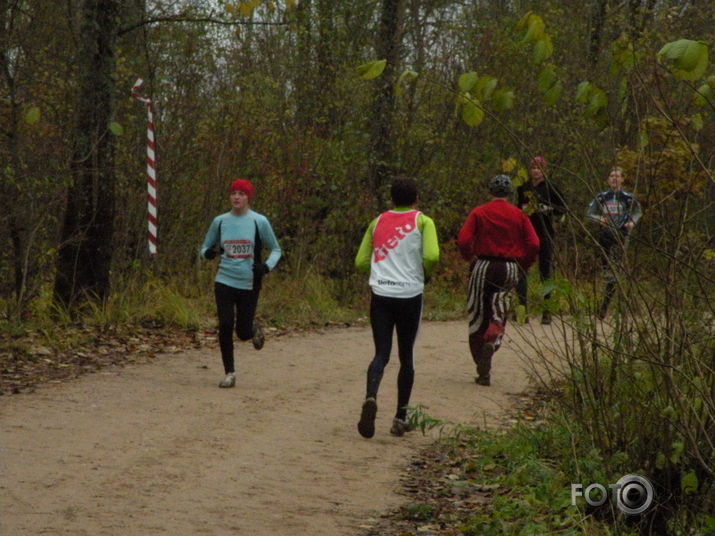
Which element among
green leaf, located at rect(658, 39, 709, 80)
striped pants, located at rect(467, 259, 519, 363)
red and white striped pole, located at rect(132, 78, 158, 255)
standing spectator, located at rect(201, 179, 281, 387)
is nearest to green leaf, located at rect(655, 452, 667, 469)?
green leaf, located at rect(658, 39, 709, 80)

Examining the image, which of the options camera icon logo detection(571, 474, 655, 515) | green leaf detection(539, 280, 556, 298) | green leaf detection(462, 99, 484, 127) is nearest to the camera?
green leaf detection(462, 99, 484, 127)

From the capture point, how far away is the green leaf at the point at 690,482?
6.30 metres

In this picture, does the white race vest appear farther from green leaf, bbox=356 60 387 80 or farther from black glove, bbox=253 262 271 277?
green leaf, bbox=356 60 387 80

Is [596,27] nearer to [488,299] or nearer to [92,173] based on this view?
[92,173]

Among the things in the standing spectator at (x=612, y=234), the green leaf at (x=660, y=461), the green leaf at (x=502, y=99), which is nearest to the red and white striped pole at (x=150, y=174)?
the standing spectator at (x=612, y=234)

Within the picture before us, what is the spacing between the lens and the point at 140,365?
1309 cm

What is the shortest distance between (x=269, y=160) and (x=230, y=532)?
13830 mm

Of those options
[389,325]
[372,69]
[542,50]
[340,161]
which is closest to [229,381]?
[389,325]

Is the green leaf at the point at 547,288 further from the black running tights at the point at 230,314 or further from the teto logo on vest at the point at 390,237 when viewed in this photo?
the black running tights at the point at 230,314

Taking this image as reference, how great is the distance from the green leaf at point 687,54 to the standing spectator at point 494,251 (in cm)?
733

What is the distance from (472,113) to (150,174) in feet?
39.5

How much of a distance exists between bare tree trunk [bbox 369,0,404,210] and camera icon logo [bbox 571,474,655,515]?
1437cm

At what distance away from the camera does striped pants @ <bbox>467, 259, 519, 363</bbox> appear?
465 inches

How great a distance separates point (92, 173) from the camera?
50.4 feet
